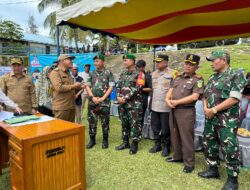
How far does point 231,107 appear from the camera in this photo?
2.48 metres

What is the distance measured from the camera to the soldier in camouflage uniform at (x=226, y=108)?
2.44 m

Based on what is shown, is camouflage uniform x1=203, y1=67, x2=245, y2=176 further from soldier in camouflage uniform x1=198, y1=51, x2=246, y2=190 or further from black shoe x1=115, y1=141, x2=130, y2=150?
black shoe x1=115, y1=141, x2=130, y2=150

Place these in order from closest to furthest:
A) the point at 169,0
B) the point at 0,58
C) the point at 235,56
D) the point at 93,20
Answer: the point at 169,0
the point at 93,20
the point at 235,56
the point at 0,58

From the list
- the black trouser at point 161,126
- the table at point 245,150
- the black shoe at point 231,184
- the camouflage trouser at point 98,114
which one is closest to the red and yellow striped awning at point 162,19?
the camouflage trouser at point 98,114

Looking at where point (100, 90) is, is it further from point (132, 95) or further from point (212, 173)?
point (212, 173)

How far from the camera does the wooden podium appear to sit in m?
1.93

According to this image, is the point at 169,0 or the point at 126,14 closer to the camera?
the point at 169,0

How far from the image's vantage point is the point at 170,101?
10.2 ft

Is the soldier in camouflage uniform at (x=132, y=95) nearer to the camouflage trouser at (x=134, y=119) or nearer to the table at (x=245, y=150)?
the camouflage trouser at (x=134, y=119)

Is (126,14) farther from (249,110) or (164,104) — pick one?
(249,110)

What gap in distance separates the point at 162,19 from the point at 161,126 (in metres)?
1.93

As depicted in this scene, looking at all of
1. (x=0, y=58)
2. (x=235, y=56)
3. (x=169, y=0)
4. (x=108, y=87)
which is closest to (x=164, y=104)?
(x=108, y=87)

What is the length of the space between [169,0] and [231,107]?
1626 millimetres

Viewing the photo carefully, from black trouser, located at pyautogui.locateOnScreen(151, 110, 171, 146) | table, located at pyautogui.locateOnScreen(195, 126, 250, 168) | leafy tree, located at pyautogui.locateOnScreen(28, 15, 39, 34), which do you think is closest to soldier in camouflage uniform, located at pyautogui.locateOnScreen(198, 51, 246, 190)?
table, located at pyautogui.locateOnScreen(195, 126, 250, 168)
